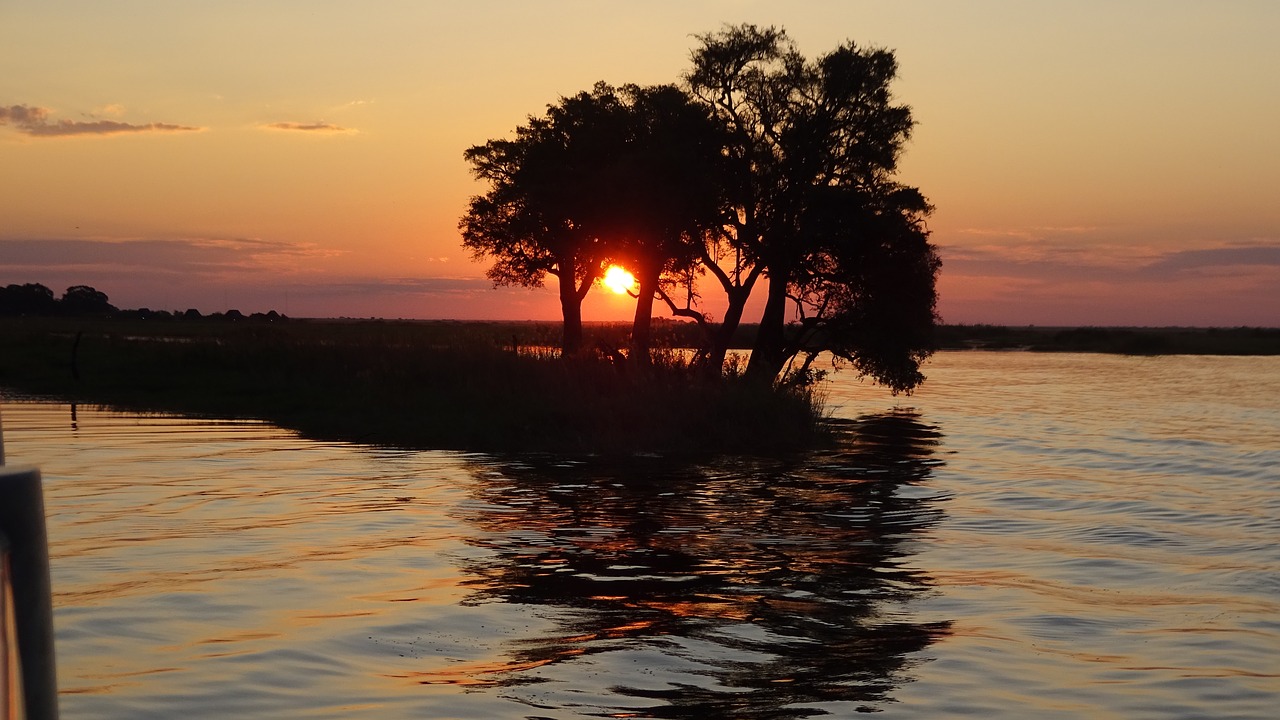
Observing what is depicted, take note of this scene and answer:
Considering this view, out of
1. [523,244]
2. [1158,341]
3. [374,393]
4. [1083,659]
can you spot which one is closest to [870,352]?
[374,393]

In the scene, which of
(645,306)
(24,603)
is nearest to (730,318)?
(645,306)

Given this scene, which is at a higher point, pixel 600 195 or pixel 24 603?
pixel 600 195

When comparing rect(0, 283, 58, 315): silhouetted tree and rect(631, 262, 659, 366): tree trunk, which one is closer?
rect(631, 262, 659, 366): tree trunk

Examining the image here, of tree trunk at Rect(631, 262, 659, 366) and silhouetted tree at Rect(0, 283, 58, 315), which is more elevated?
silhouetted tree at Rect(0, 283, 58, 315)

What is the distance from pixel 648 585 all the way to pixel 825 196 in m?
Result: 24.5

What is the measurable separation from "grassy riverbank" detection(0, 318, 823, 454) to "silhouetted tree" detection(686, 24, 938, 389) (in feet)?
21.2

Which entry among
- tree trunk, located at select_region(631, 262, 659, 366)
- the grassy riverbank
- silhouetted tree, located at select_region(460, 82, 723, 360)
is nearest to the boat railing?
the grassy riverbank

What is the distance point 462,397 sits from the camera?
2922 centimetres

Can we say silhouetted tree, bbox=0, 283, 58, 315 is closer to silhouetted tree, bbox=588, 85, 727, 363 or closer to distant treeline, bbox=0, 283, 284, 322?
distant treeline, bbox=0, 283, 284, 322

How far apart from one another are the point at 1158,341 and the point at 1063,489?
9843cm

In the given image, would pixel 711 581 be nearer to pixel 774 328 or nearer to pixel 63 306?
pixel 774 328

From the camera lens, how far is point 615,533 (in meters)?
14.0

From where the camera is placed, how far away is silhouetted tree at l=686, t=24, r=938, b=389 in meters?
34.2

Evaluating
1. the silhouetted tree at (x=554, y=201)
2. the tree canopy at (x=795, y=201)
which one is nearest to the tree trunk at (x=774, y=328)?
the tree canopy at (x=795, y=201)
